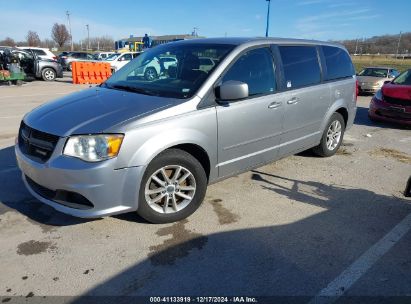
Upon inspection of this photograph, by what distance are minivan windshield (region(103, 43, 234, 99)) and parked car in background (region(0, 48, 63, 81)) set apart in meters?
15.9

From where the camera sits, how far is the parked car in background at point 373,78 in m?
15.1

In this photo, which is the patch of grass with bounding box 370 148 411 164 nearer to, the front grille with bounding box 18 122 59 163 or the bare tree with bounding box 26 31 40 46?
the front grille with bounding box 18 122 59 163

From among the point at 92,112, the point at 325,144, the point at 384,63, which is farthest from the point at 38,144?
the point at 384,63

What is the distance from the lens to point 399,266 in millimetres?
3004

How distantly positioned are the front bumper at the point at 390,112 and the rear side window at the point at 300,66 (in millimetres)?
4284

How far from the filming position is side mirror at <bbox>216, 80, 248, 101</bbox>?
11.9 feet

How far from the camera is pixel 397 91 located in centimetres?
861

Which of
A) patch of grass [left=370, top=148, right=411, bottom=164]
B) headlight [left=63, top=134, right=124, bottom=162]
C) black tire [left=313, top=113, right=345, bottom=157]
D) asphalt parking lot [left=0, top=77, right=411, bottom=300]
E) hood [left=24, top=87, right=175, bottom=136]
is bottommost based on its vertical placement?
asphalt parking lot [left=0, top=77, right=411, bottom=300]

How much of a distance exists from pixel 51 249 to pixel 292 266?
81.5 inches

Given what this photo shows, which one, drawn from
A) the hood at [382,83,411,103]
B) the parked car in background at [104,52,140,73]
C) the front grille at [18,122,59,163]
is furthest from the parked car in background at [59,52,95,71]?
the front grille at [18,122,59,163]

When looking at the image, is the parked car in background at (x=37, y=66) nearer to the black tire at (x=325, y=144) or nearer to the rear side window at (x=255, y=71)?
the black tire at (x=325, y=144)

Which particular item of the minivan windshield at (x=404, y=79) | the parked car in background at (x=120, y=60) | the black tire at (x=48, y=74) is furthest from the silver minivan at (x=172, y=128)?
the parked car in background at (x=120, y=60)

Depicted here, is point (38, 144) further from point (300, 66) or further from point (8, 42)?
point (8, 42)

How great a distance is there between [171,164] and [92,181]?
759mm
